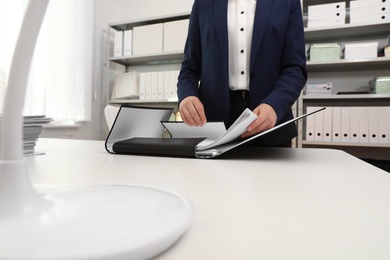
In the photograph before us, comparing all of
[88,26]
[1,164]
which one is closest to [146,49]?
[88,26]

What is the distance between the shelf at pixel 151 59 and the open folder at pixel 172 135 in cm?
182

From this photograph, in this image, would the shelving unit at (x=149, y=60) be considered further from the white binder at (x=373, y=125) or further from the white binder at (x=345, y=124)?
the white binder at (x=373, y=125)

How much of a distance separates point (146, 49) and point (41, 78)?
0.98 metres

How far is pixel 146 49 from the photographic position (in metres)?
2.65

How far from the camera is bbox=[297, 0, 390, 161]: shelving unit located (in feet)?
6.91

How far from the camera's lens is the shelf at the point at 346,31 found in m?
2.04

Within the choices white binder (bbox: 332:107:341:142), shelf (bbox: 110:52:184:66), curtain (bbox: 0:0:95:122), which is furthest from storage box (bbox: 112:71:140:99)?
white binder (bbox: 332:107:341:142)

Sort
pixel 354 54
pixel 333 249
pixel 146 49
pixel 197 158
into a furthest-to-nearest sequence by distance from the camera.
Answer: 1. pixel 146 49
2. pixel 354 54
3. pixel 197 158
4. pixel 333 249

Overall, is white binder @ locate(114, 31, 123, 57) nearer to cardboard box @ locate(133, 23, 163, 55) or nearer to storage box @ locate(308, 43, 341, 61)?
cardboard box @ locate(133, 23, 163, 55)

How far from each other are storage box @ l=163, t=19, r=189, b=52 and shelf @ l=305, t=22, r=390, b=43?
106 centimetres

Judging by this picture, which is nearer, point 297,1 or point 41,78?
point 297,1

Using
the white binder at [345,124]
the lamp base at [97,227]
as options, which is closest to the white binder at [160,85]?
the white binder at [345,124]

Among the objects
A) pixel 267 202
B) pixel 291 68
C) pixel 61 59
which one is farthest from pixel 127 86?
pixel 267 202

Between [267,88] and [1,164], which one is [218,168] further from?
[267,88]
